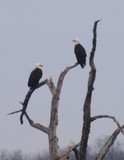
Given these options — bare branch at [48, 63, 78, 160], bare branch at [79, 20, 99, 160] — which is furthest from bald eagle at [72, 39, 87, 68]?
bare branch at [79, 20, 99, 160]

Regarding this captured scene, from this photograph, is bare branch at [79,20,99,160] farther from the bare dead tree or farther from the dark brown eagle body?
the dark brown eagle body

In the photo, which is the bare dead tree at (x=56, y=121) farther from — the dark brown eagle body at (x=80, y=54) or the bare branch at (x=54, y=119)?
the dark brown eagle body at (x=80, y=54)

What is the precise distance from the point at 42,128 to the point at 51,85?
2.54 ft

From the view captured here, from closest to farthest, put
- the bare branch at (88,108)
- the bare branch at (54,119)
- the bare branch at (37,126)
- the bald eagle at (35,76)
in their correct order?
the bare branch at (88,108) → the bare branch at (54,119) → the bare branch at (37,126) → the bald eagle at (35,76)

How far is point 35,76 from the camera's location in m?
11.9

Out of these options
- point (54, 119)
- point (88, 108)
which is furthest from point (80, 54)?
point (88, 108)

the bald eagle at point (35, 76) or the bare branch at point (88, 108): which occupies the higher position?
the bald eagle at point (35, 76)

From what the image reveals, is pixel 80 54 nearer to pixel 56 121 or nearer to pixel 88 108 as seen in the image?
pixel 56 121

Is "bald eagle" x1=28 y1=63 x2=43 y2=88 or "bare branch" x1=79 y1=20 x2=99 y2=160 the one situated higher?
"bald eagle" x1=28 y1=63 x2=43 y2=88

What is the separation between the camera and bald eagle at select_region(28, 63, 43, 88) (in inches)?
457

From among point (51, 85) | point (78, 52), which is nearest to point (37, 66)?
point (78, 52)

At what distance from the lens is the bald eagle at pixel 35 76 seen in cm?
1160

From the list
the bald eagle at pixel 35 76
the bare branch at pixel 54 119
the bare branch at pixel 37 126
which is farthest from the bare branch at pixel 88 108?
the bald eagle at pixel 35 76

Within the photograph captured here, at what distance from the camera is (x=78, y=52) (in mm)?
12461
